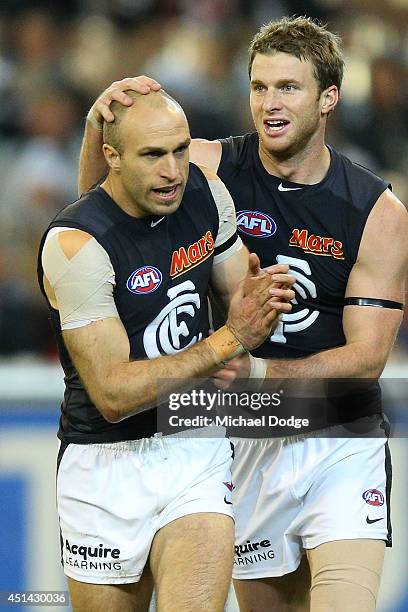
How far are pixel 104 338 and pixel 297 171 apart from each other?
1.04 m

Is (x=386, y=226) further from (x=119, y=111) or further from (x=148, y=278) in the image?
(x=119, y=111)

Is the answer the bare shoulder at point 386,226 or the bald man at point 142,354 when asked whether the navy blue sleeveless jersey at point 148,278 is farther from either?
the bare shoulder at point 386,226

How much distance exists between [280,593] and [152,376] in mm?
1175

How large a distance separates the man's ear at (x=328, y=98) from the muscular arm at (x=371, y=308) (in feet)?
1.18

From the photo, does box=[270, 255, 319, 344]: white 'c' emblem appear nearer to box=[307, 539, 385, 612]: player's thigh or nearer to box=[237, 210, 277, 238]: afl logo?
box=[237, 210, 277, 238]: afl logo

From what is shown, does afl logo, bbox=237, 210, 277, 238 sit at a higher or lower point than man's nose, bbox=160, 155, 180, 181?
lower

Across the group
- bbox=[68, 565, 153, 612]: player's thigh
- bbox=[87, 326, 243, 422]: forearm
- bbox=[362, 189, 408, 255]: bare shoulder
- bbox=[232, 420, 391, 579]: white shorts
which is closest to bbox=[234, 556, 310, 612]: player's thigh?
bbox=[232, 420, 391, 579]: white shorts

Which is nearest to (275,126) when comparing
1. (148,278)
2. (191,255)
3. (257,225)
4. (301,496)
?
(257,225)

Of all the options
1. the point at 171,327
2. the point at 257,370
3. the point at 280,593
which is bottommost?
the point at 280,593

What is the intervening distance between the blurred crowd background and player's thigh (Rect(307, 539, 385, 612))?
296 centimetres

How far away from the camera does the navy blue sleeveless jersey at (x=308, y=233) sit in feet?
12.2

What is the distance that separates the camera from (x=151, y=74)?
22.0 feet

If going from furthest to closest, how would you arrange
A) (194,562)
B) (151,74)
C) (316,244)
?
(151,74), (316,244), (194,562)

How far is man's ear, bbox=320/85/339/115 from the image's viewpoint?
12.3 ft
